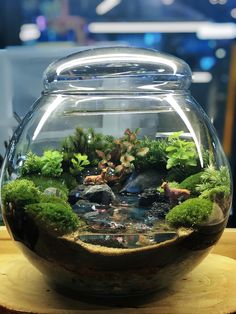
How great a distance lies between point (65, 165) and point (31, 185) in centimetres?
6

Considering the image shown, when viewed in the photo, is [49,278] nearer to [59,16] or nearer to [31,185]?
[31,185]

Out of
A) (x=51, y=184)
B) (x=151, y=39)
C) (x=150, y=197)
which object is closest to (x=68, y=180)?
(x=51, y=184)

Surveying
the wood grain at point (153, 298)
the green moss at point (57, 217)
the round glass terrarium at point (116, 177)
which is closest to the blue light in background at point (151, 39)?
the round glass terrarium at point (116, 177)

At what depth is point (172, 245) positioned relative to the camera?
30.2 inches

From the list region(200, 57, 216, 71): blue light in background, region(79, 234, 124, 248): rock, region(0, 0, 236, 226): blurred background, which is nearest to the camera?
region(79, 234, 124, 248): rock

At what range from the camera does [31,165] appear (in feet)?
2.73

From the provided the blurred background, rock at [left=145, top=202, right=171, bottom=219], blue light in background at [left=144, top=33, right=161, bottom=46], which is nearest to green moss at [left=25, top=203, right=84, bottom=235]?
rock at [left=145, top=202, right=171, bottom=219]

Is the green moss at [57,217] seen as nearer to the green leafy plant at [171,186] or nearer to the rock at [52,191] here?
the rock at [52,191]

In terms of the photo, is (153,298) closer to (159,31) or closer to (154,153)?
(154,153)

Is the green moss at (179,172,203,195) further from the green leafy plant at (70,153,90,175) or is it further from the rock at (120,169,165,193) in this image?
the green leafy plant at (70,153,90,175)

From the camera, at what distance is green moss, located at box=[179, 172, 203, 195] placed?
31.2 inches

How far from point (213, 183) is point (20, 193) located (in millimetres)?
305

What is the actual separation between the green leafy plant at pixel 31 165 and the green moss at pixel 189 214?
223mm

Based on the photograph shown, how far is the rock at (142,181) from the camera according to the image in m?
0.79
